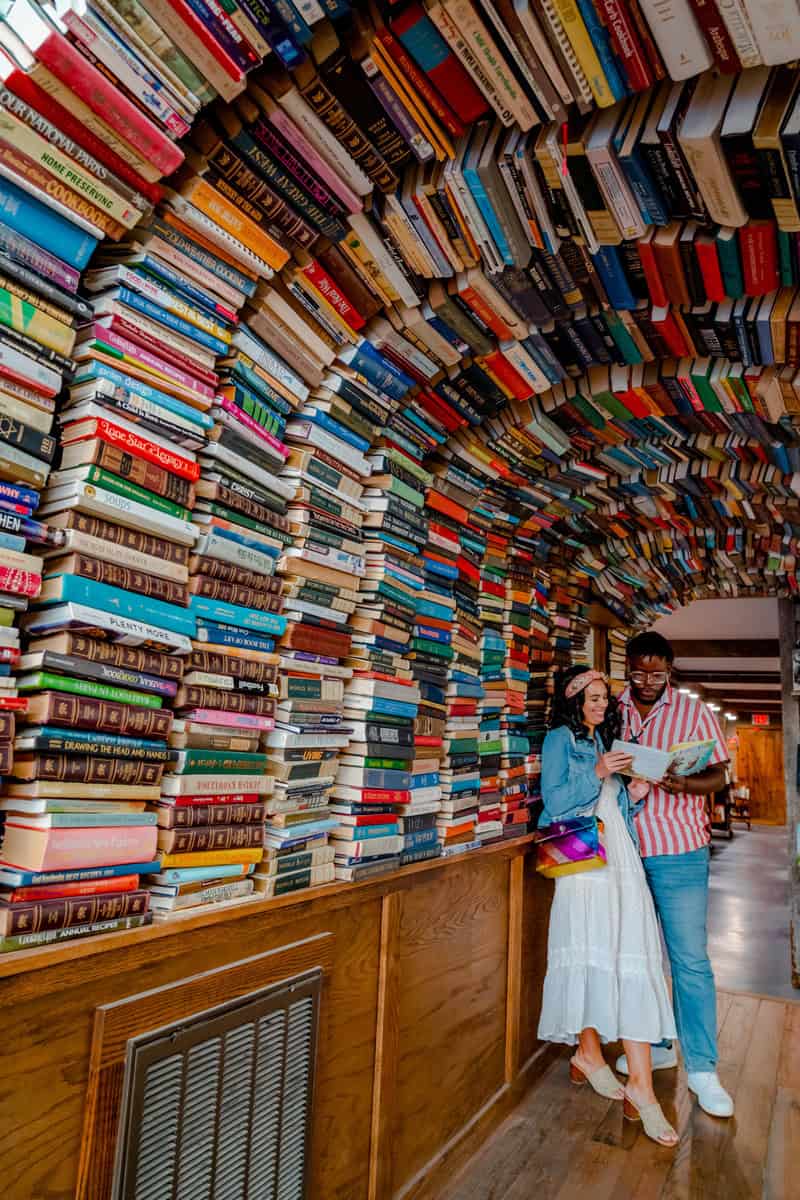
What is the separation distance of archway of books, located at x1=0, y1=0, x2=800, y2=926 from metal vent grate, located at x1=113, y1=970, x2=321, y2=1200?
0.78ft

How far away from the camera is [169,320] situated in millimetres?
1503

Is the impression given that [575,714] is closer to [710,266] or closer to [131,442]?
[710,266]

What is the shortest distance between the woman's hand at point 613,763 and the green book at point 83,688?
6.37 ft

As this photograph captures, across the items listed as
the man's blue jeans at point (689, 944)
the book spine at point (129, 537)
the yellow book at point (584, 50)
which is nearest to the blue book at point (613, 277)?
the yellow book at point (584, 50)

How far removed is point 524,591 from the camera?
329 cm

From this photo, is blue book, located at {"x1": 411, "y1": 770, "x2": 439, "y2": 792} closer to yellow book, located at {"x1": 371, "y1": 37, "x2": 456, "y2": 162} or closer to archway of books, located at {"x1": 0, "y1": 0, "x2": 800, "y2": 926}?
archway of books, located at {"x1": 0, "y1": 0, "x2": 800, "y2": 926}

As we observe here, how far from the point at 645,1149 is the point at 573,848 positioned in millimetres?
923

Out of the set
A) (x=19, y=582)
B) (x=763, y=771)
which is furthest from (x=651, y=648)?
(x=763, y=771)

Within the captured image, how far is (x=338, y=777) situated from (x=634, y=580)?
2762 mm

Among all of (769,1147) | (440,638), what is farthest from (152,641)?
(769,1147)

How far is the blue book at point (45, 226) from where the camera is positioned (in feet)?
A: 4.01

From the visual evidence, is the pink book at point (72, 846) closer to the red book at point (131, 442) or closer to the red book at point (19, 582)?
the red book at point (19, 582)

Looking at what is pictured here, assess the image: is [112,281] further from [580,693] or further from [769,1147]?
[769,1147]

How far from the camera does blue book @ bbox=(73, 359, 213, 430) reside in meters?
1.41
